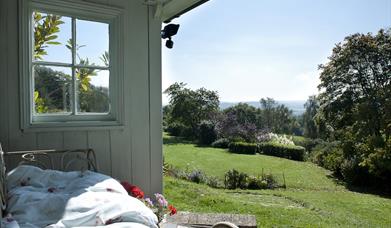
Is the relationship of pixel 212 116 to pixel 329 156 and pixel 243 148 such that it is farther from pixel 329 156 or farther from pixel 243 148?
pixel 329 156

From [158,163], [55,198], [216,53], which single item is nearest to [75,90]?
[158,163]

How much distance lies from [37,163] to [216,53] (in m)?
22.0

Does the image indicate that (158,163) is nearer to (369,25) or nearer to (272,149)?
(272,149)

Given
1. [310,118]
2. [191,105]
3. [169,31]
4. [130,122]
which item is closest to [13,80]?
[130,122]

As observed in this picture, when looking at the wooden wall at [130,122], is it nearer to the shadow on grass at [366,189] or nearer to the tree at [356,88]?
the shadow on grass at [366,189]

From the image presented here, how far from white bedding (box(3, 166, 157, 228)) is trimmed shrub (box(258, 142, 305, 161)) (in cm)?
1301

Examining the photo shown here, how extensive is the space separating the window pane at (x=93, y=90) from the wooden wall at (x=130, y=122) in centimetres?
16

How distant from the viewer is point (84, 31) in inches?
101

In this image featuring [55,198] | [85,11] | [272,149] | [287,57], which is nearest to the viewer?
[55,198]

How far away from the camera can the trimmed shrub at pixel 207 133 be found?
17.3m

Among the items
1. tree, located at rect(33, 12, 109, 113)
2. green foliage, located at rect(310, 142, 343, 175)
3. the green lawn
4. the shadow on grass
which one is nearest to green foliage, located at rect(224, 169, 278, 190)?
the green lawn

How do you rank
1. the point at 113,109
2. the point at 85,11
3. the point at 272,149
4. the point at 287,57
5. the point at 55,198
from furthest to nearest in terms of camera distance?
the point at 287,57 → the point at 272,149 → the point at 113,109 → the point at 85,11 → the point at 55,198

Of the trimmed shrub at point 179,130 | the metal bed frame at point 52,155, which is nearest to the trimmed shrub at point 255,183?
the metal bed frame at point 52,155

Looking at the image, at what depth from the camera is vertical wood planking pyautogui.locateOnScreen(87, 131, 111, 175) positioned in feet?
8.30
